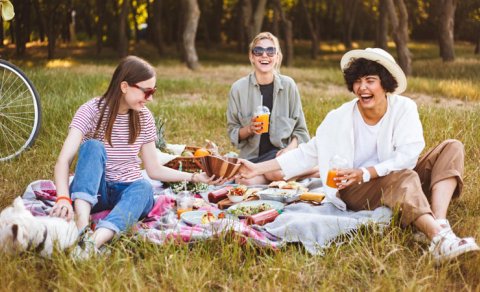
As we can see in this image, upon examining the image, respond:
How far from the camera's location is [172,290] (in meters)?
3.17

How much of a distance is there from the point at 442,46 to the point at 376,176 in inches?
592

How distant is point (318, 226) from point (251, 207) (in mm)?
752

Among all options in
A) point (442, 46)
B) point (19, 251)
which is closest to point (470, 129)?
point (19, 251)

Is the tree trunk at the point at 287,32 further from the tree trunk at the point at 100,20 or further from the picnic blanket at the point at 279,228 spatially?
the picnic blanket at the point at 279,228

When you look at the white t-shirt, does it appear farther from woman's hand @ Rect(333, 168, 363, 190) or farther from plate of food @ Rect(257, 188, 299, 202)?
plate of food @ Rect(257, 188, 299, 202)

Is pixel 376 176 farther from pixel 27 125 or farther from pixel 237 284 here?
pixel 27 125

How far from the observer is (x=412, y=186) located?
3842 mm

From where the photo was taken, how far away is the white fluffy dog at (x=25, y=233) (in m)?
3.34

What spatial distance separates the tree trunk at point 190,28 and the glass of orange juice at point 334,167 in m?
12.4

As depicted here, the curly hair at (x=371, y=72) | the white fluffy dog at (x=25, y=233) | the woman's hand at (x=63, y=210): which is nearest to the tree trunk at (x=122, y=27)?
the curly hair at (x=371, y=72)

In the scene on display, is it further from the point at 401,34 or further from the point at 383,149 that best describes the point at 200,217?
the point at 401,34

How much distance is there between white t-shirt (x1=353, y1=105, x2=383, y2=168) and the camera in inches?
168

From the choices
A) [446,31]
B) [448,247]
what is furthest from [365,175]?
[446,31]

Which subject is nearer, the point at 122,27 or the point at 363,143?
the point at 363,143
